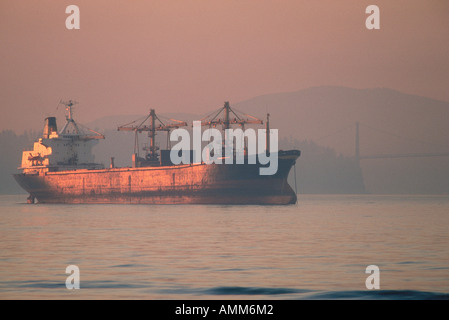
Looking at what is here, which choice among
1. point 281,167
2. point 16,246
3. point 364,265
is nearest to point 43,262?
point 16,246

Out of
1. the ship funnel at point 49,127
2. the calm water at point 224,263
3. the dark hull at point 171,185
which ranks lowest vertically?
the calm water at point 224,263

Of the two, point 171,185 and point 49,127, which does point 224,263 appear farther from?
point 49,127

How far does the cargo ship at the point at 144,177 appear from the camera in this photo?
6900cm

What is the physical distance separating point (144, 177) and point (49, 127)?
23218mm

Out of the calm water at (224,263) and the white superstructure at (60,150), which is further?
the white superstructure at (60,150)

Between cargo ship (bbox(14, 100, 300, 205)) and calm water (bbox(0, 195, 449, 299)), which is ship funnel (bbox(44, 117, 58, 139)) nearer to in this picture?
cargo ship (bbox(14, 100, 300, 205))

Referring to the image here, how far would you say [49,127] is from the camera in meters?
93.1

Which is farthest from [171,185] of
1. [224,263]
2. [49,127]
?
[224,263]

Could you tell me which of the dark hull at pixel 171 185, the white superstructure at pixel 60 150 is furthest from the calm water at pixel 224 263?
the white superstructure at pixel 60 150

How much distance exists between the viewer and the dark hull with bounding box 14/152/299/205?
2707 inches

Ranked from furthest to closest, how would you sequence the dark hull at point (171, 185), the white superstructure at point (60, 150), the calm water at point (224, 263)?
1. the white superstructure at point (60, 150)
2. the dark hull at point (171, 185)
3. the calm water at point (224, 263)

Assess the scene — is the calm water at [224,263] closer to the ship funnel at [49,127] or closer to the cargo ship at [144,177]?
the cargo ship at [144,177]
